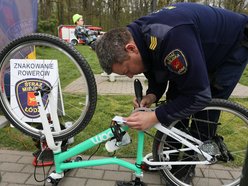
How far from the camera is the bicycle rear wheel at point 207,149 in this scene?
2258 mm

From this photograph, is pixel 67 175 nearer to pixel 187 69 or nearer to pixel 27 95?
pixel 27 95

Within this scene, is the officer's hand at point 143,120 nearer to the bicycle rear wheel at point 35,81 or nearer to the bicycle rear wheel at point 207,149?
the bicycle rear wheel at point 207,149

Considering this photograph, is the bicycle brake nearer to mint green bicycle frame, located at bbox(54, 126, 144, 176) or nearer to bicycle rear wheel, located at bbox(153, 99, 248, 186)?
bicycle rear wheel, located at bbox(153, 99, 248, 186)

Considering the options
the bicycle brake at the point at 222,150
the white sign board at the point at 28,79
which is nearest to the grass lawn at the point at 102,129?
the white sign board at the point at 28,79

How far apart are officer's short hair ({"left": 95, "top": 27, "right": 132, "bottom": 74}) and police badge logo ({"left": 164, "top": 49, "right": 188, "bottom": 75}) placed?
0.89 feet

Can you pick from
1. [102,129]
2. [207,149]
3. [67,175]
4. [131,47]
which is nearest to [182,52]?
[131,47]

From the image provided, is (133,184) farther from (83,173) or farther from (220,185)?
(220,185)

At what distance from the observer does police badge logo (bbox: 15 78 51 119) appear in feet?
10.7

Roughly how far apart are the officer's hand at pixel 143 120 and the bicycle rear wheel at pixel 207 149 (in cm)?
31

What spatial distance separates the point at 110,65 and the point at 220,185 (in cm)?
156

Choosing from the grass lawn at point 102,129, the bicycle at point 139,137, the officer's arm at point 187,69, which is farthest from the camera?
the grass lawn at point 102,129

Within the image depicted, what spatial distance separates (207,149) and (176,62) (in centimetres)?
91

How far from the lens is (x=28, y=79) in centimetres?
325

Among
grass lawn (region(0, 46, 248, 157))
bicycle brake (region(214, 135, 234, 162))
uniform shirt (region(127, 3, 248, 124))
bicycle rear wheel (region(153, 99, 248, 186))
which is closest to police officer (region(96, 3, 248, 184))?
uniform shirt (region(127, 3, 248, 124))
